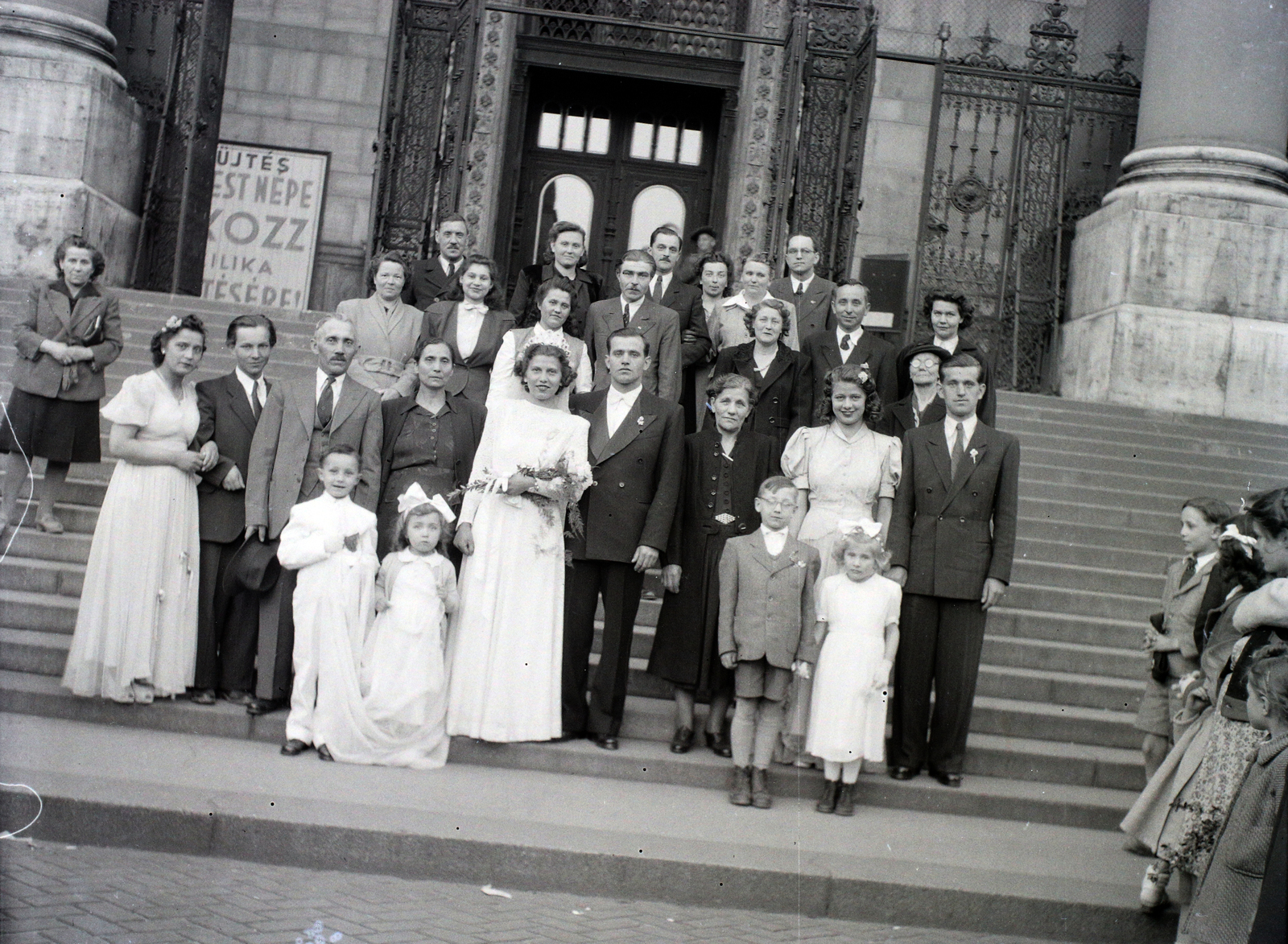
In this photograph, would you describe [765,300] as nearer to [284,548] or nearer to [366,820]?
[284,548]

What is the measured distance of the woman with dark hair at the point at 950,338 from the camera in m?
7.60

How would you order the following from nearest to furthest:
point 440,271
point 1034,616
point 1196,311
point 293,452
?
point 293,452, point 1034,616, point 440,271, point 1196,311

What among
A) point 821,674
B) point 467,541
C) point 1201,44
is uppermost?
point 1201,44

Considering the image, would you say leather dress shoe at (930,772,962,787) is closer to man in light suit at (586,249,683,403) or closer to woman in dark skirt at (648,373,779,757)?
woman in dark skirt at (648,373,779,757)

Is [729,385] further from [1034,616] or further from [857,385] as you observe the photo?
[1034,616]

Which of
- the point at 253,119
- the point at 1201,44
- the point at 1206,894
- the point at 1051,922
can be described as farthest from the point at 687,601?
the point at 253,119

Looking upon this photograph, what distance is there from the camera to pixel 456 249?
8883 mm

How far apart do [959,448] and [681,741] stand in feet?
7.00

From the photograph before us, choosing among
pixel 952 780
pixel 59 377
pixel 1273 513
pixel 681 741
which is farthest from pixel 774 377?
pixel 59 377

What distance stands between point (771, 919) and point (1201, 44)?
11.1m

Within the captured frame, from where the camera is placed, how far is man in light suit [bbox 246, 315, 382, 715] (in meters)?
6.58

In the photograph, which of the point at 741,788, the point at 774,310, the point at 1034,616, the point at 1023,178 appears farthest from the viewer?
the point at 1023,178

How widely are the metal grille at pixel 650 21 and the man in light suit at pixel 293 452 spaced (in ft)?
34.5

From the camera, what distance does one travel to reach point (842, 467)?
269 inches
